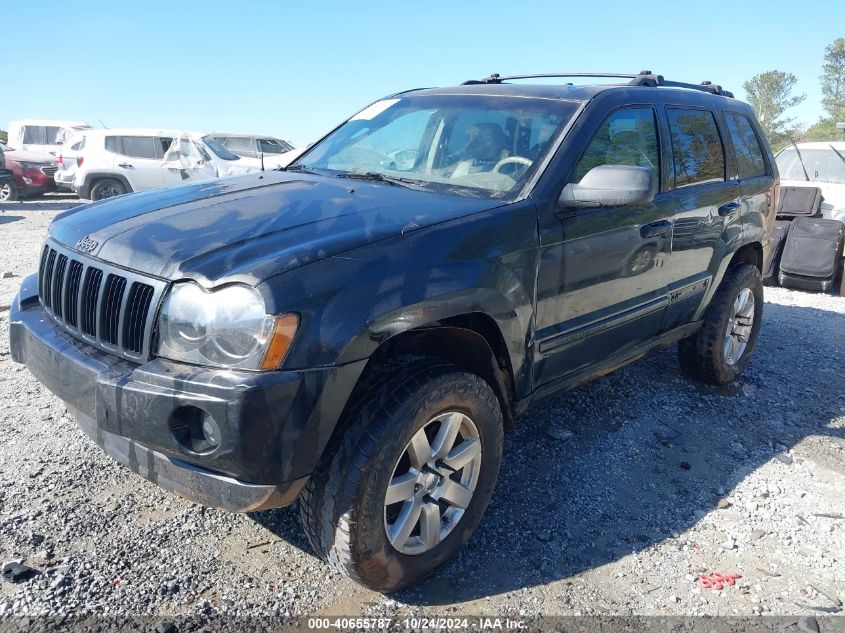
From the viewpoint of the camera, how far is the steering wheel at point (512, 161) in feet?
10.1

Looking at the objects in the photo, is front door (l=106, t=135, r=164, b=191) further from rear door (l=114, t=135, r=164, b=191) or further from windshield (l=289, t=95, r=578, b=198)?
windshield (l=289, t=95, r=578, b=198)

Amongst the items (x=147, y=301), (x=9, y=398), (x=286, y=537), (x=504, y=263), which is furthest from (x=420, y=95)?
(x=9, y=398)

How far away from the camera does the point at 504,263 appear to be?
266cm

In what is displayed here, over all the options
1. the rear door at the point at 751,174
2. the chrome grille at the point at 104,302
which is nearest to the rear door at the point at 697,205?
the rear door at the point at 751,174

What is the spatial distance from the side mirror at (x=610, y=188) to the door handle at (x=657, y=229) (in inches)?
20.5

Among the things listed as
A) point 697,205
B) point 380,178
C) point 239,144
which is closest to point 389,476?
point 380,178

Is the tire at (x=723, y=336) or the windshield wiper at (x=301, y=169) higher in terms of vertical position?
the windshield wiper at (x=301, y=169)

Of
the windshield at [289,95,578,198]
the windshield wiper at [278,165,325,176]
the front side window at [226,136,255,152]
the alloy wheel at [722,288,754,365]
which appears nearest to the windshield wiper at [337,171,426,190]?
the windshield at [289,95,578,198]

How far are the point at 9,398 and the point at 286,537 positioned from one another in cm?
224

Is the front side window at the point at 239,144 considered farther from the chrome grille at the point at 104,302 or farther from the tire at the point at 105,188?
the chrome grille at the point at 104,302

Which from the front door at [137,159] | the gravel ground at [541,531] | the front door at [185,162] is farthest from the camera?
the front door at [137,159]

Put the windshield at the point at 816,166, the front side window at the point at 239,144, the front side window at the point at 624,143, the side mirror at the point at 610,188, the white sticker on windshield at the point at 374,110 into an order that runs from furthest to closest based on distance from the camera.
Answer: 1. the front side window at the point at 239,144
2. the windshield at the point at 816,166
3. the white sticker on windshield at the point at 374,110
4. the front side window at the point at 624,143
5. the side mirror at the point at 610,188

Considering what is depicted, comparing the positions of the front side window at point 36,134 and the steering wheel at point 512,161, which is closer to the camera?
the steering wheel at point 512,161

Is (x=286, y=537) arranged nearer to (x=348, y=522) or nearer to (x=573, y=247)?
(x=348, y=522)
